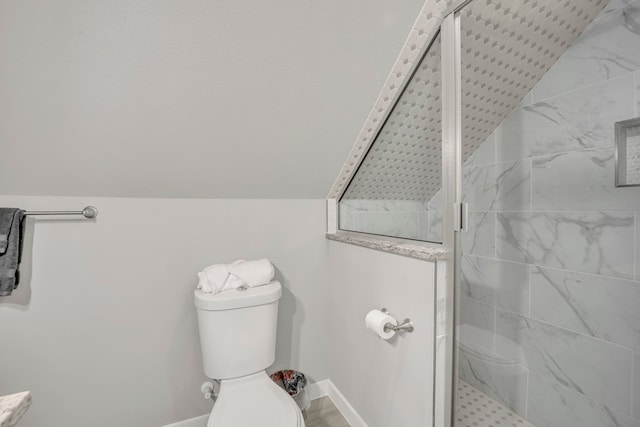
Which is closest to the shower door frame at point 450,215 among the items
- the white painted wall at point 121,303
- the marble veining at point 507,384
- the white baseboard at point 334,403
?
the marble veining at point 507,384

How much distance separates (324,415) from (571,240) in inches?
60.5

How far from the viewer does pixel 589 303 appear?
50.9 inches

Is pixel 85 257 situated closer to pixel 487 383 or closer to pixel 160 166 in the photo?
pixel 160 166

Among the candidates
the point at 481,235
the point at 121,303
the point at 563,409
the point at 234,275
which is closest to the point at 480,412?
the point at 563,409

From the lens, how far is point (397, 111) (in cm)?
138

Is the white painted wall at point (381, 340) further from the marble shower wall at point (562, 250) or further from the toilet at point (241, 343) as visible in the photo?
the toilet at point (241, 343)

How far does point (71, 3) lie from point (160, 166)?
625 millimetres

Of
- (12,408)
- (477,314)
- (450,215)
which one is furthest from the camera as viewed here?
(477,314)

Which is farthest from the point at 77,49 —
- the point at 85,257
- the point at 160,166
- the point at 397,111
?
the point at 397,111

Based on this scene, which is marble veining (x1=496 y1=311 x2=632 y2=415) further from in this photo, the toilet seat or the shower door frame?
the toilet seat

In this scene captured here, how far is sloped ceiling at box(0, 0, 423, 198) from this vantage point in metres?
0.93

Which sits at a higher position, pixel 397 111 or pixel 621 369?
pixel 397 111

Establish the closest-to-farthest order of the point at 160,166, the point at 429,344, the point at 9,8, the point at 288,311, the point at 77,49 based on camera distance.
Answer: the point at 9,8 < the point at 77,49 < the point at 429,344 < the point at 160,166 < the point at 288,311

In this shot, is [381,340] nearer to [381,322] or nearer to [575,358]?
A: [381,322]
